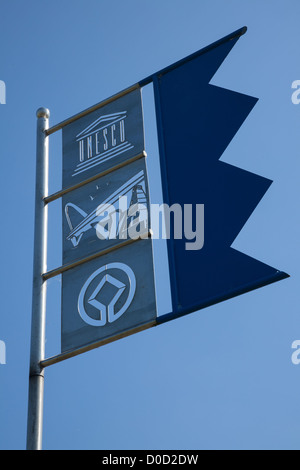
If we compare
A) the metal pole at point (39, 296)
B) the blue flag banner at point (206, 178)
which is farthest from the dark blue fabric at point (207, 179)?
the metal pole at point (39, 296)

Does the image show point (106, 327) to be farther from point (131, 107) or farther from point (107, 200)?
point (131, 107)

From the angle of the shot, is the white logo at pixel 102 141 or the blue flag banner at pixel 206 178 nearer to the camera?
the blue flag banner at pixel 206 178

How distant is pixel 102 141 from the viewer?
28.9ft

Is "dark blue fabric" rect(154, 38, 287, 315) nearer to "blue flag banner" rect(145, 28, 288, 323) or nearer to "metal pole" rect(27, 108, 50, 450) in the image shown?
"blue flag banner" rect(145, 28, 288, 323)

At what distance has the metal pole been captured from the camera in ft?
24.6

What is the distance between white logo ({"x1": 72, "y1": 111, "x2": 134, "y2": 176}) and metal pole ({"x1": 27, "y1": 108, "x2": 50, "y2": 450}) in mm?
338

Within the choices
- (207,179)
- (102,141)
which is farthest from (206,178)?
(102,141)

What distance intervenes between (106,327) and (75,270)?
0.64 m

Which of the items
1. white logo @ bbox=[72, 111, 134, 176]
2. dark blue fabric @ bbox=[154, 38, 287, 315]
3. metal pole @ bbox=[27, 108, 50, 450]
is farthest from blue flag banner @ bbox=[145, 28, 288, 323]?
metal pole @ bbox=[27, 108, 50, 450]

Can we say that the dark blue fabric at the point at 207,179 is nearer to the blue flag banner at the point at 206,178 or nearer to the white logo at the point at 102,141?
the blue flag banner at the point at 206,178

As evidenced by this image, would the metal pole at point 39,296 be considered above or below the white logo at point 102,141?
below

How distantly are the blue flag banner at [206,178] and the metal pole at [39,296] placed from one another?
3.35 feet

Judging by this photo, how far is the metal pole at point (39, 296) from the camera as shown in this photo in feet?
24.6
